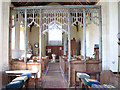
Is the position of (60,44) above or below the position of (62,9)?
below

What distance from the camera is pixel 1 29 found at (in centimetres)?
351

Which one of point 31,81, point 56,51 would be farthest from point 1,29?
point 56,51

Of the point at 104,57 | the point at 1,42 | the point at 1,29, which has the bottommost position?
the point at 104,57

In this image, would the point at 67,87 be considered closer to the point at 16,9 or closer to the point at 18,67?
the point at 18,67

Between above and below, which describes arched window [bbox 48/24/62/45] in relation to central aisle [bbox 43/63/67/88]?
above

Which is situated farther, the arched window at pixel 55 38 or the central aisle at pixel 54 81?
the arched window at pixel 55 38

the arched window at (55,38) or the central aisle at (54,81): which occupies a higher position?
the arched window at (55,38)

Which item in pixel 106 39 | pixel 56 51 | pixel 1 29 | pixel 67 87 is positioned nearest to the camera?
pixel 1 29

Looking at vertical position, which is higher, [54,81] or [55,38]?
[55,38]

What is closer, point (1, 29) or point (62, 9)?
point (1, 29)

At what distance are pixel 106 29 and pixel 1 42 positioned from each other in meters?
3.18

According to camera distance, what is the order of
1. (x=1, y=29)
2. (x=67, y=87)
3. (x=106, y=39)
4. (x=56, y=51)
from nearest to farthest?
(x=1, y=29) < (x=67, y=87) < (x=106, y=39) < (x=56, y=51)

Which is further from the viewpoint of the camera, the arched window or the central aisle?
the arched window

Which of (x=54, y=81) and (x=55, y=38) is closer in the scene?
(x=54, y=81)
